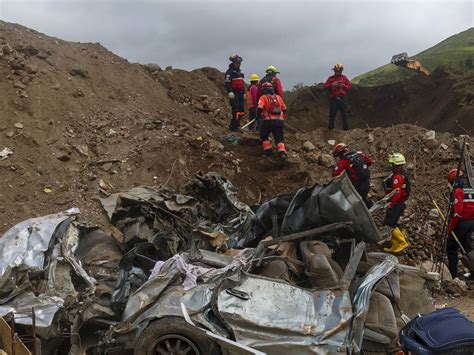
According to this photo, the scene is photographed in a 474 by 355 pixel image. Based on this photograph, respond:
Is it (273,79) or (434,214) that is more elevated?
(273,79)

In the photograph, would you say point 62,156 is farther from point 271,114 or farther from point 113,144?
point 271,114

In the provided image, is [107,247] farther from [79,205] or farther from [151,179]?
[151,179]

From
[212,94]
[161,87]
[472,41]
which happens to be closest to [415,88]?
[212,94]

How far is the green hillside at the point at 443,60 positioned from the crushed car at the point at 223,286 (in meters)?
23.2

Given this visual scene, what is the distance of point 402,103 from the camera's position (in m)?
22.6

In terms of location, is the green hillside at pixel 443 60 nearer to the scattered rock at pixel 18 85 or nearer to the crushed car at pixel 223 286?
the scattered rock at pixel 18 85

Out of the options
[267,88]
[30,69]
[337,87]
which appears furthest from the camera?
Result: [337,87]

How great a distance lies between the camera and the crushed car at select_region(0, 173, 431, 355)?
15.8 feet

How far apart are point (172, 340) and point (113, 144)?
7.92 m

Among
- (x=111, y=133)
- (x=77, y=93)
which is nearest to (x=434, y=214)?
(x=111, y=133)

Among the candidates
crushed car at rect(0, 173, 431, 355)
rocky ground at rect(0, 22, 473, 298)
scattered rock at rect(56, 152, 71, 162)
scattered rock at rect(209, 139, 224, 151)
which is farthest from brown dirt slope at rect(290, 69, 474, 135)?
crushed car at rect(0, 173, 431, 355)

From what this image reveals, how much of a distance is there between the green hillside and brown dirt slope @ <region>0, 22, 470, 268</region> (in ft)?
52.6

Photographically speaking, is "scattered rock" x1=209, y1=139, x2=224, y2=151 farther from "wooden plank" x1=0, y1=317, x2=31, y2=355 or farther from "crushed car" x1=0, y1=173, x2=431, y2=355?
"wooden plank" x1=0, y1=317, x2=31, y2=355

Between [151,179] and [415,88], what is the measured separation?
14.7 metres
